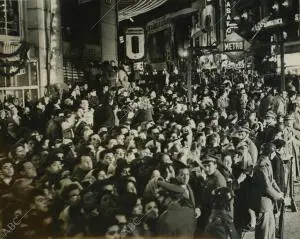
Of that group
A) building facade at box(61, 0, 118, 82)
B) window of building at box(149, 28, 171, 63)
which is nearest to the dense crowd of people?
building facade at box(61, 0, 118, 82)

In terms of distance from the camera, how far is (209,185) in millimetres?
4840

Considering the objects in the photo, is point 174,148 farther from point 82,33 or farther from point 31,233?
point 82,33

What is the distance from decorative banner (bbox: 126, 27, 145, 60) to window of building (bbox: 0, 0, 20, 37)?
2.16 m

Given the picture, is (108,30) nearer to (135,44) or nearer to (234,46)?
(135,44)

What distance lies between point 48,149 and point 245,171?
2.27 metres

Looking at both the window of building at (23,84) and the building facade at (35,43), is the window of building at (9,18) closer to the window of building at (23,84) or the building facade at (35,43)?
the building facade at (35,43)

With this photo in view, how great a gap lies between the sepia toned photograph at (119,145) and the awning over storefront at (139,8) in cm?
4

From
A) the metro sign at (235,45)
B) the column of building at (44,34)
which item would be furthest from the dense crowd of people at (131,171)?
the metro sign at (235,45)

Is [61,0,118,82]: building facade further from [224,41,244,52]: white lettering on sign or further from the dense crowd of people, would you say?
[224,41,244,52]: white lettering on sign

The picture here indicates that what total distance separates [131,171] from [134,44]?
13.8 feet

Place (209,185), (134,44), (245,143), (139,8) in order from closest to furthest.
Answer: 1. (209,185)
2. (245,143)
3. (134,44)
4. (139,8)

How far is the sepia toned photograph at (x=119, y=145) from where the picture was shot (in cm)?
440

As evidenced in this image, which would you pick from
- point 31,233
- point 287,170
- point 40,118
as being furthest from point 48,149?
point 287,170

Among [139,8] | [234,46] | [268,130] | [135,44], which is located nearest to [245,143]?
[268,130]
